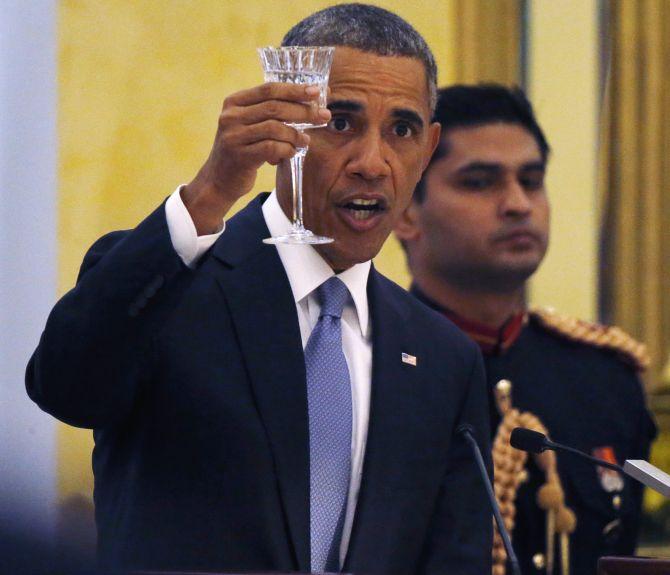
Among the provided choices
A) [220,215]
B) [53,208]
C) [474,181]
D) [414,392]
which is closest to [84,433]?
[53,208]

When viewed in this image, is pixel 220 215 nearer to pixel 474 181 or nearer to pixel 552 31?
pixel 474 181

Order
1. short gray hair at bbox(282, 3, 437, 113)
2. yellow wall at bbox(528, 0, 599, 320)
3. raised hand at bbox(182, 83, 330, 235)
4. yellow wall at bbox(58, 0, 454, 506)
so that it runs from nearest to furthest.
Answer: raised hand at bbox(182, 83, 330, 235)
short gray hair at bbox(282, 3, 437, 113)
yellow wall at bbox(58, 0, 454, 506)
yellow wall at bbox(528, 0, 599, 320)

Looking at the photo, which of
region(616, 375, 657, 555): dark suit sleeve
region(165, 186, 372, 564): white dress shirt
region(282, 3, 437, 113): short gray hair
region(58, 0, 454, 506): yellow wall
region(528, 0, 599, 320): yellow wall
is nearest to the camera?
region(165, 186, 372, 564): white dress shirt

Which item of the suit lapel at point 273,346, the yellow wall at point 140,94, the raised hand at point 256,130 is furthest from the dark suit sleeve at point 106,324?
the yellow wall at point 140,94

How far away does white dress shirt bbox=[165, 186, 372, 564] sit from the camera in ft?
7.46

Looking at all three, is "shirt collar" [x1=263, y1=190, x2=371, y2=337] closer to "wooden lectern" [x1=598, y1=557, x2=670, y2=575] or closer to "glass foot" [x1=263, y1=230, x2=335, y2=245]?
"glass foot" [x1=263, y1=230, x2=335, y2=245]

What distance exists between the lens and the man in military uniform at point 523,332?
332cm

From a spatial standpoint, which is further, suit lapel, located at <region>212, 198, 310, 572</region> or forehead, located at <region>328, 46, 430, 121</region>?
forehead, located at <region>328, 46, 430, 121</region>

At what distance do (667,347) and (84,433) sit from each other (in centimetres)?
195

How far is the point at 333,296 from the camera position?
2361 millimetres

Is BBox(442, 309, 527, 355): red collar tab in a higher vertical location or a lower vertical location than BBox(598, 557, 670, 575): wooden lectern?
higher

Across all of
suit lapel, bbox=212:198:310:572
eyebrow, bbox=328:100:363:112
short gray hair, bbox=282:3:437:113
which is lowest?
suit lapel, bbox=212:198:310:572

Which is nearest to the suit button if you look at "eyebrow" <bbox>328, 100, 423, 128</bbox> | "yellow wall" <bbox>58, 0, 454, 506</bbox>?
"eyebrow" <bbox>328, 100, 423, 128</bbox>

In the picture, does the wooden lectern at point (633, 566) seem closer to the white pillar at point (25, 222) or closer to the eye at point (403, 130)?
the eye at point (403, 130)
